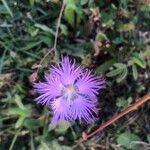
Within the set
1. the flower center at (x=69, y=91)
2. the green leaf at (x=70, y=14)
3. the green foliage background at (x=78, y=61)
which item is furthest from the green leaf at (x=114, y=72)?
the green leaf at (x=70, y=14)

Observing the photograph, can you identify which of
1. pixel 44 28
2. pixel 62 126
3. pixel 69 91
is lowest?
pixel 62 126

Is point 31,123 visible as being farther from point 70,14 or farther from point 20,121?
point 70,14

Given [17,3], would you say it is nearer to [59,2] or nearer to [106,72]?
[59,2]

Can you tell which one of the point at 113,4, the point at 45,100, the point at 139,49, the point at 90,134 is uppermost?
the point at 113,4

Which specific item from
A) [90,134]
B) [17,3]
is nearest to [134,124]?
[90,134]

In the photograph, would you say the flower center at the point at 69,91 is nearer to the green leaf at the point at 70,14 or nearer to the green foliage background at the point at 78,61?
the green foliage background at the point at 78,61

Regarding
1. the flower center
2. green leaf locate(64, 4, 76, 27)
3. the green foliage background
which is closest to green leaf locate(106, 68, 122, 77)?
the green foliage background

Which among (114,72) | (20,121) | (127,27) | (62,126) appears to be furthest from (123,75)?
(20,121)
